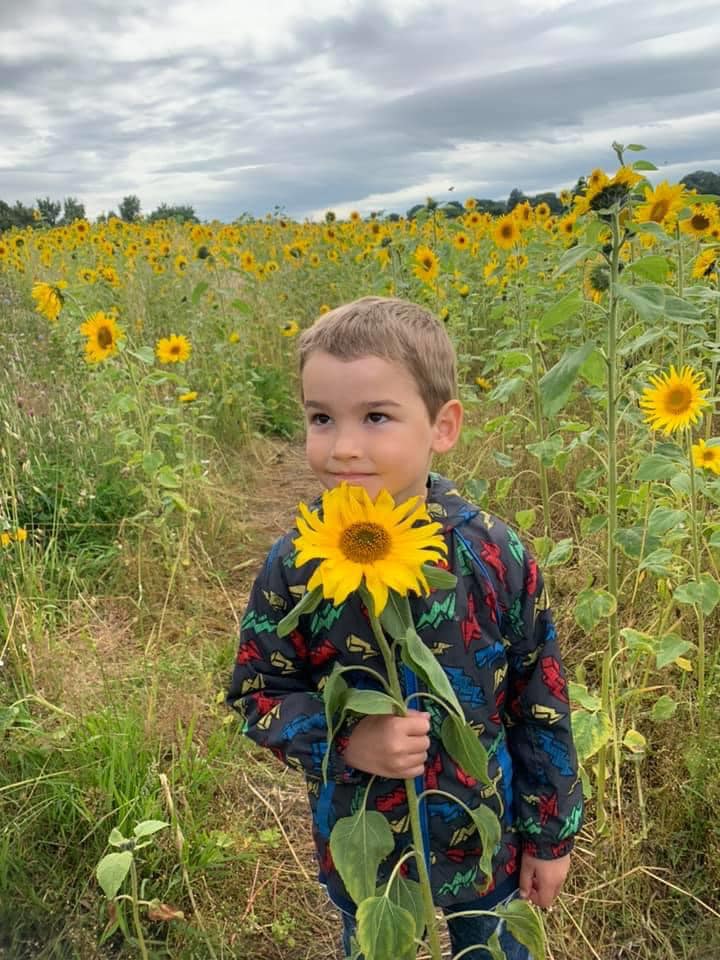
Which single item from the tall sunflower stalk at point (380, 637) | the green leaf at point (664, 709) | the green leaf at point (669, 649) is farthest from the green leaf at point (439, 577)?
the green leaf at point (664, 709)

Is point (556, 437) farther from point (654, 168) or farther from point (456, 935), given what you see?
point (456, 935)

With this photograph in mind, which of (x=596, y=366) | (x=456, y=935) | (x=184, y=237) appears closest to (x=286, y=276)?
(x=184, y=237)

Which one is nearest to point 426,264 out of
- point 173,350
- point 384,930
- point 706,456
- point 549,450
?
point 173,350

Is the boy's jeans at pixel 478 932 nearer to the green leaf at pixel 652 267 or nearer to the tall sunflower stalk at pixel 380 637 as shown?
the tall sunflower stalk at pixel 380 637

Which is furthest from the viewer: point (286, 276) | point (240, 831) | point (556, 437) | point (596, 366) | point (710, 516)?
point (286, 276)

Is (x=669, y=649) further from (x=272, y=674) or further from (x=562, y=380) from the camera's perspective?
(x=272, y=674)

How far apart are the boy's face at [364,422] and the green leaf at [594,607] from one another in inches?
28.4

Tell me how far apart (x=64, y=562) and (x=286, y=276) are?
5376 millimetres

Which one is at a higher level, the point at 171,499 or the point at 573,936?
the point at 171,499

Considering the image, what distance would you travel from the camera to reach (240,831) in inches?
72.6

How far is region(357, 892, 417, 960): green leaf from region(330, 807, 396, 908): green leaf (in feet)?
0.05

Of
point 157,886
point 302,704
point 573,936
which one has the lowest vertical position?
point 573,936

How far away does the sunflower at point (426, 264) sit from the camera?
158 inches

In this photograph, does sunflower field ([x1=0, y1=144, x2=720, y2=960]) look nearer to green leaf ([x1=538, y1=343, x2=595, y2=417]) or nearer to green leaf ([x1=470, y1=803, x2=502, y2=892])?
green leaf ([x1=538, y1=343, x2=595, y2=417])
